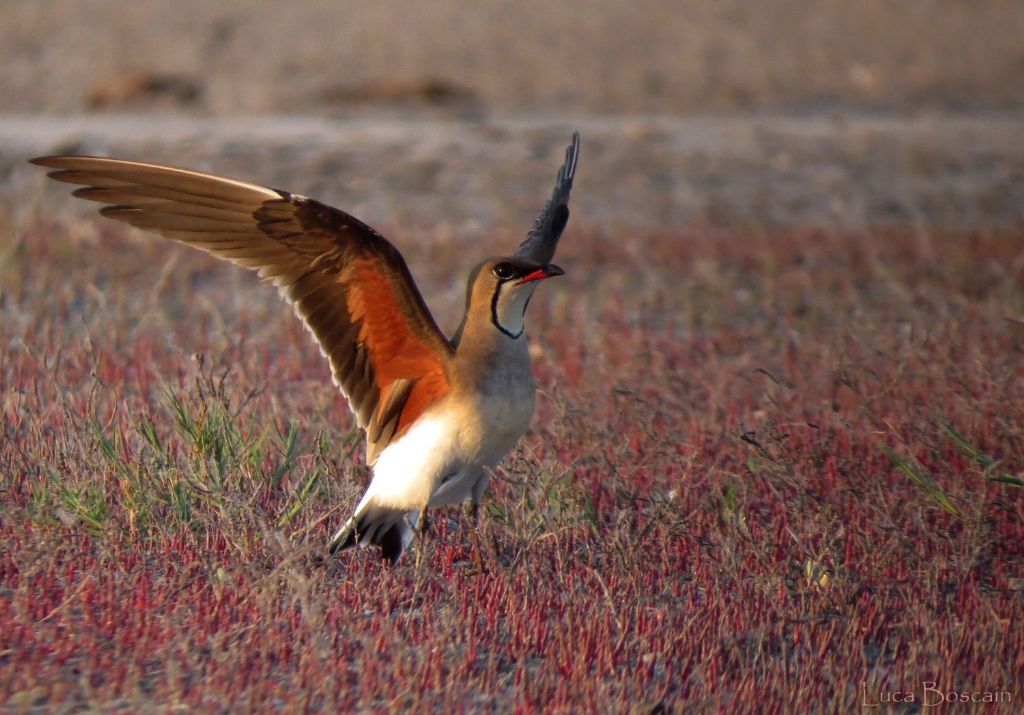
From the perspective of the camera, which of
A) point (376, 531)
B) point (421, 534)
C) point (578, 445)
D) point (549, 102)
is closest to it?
point (421, 534)

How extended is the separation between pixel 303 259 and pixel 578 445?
174 cm

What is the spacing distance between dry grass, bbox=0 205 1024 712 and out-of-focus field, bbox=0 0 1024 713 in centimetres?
2

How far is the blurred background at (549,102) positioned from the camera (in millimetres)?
13414

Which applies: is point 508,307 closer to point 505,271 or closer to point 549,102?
point 505,271

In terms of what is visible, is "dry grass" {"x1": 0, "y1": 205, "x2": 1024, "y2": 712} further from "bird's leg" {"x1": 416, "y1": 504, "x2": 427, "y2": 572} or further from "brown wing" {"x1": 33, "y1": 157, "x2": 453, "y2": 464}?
"brown wing" {"x1": 33, "y1": 157, "x2": 453, "y2": 464}

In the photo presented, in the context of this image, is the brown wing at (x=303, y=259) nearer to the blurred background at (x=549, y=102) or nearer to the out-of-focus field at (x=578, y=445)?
the out-of-focus field at (x=578, y=445)

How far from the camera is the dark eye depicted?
15.4 ft

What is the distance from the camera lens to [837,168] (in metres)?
14.5

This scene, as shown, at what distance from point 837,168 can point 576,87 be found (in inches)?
344

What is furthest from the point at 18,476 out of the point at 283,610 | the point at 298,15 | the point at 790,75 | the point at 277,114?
the point at 298,15

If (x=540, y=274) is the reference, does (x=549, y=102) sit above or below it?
below

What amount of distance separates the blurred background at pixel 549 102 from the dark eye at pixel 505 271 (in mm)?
6988

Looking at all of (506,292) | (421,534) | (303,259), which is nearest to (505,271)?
(506,292)

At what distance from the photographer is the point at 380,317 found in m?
4.69
